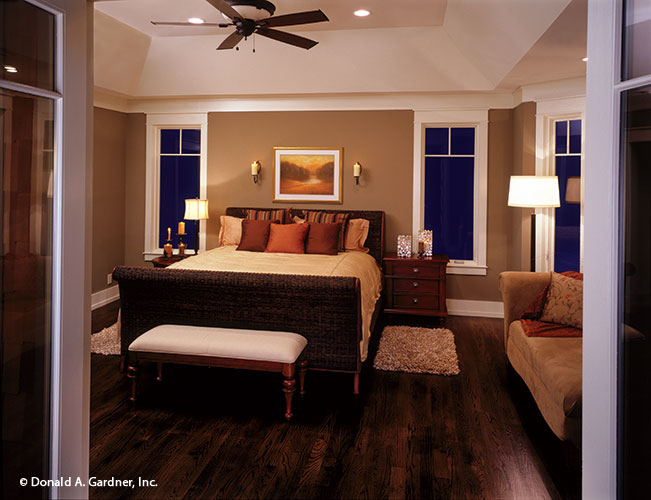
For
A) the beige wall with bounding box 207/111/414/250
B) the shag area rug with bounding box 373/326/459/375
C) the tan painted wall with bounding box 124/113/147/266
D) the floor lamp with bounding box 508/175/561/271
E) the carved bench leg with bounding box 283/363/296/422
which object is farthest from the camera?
the tan painted wall with bounding box 124/113/147/266

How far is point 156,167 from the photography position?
21.4 feet

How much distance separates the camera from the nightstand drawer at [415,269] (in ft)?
17.8

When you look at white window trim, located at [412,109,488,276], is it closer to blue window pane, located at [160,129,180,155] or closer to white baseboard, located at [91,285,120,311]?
blue window pane, located at [160,129,180,155]

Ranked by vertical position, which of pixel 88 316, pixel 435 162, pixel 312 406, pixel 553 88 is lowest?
pixel 312 406

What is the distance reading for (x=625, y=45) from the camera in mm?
1463

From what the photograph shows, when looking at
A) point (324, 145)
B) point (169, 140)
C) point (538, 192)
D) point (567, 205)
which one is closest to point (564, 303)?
point (538, 192)

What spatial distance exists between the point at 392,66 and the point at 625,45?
4.18m

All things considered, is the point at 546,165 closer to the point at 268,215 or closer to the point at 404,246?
the point at 404,246

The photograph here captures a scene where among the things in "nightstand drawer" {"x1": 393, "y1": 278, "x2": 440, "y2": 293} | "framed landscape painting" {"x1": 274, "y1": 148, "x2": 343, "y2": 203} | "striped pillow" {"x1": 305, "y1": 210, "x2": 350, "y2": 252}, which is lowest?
"nightstand drawer" {"x1": 393, "y1": 278, "x2": 440, "y2": 293}

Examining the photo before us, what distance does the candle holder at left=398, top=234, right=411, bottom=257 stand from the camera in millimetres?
5594

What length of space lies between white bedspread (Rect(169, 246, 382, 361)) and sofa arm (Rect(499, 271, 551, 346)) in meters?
1.06

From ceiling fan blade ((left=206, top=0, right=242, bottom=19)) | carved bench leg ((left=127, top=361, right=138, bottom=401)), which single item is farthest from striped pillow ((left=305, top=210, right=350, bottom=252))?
carved bench leg ((left=127, top=361, right=138, bottom=401))

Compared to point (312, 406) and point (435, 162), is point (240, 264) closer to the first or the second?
point (312, 406)

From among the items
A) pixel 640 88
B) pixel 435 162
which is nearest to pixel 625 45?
pixel 640 88
